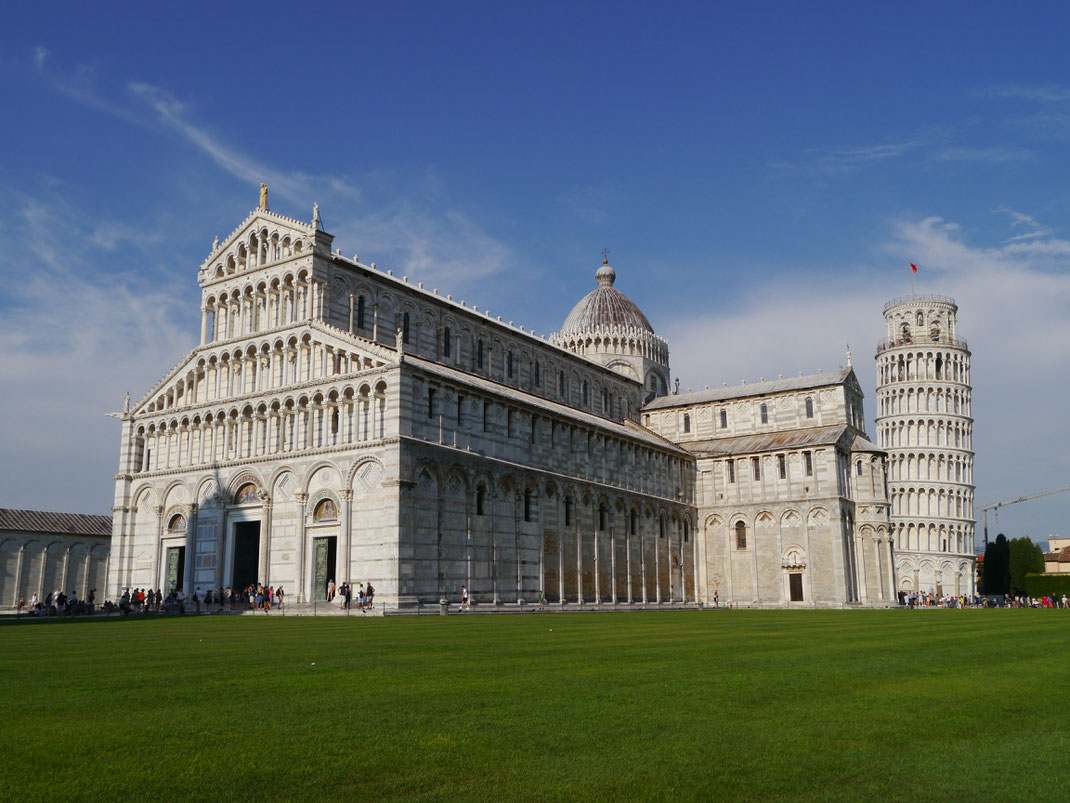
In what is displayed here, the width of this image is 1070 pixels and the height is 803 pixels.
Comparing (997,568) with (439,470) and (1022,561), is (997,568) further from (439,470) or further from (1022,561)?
(439,470)

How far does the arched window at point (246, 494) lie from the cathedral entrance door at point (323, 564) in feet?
17.0

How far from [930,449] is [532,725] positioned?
9980 centimetres

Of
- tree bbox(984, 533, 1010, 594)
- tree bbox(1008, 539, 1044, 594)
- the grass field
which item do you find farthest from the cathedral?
tree bbox(1008, 539, 1044, 594)

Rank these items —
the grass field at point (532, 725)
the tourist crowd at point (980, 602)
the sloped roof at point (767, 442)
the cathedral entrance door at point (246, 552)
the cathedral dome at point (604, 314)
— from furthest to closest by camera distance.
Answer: the cathedral dome at point (604, 314)
the tourist crowd at point (980, 602)
the sloped roof at point (767, 442)
the cathedral entrance door at point (246, 552)
the grass field at point (532, 725)

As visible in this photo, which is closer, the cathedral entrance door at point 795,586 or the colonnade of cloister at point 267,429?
the colonnade of cloister at point 267,429

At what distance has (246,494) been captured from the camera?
158 ft

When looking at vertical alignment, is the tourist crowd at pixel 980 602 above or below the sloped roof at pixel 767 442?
below

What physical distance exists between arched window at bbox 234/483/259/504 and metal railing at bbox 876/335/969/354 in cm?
7875

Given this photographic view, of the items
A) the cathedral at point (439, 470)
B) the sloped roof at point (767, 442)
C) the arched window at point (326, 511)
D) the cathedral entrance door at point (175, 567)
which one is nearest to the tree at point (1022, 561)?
the cathedral at point (439, 470)

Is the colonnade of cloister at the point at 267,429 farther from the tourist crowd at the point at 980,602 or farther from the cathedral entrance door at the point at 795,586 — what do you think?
the tourist crowd at the point at 980,602

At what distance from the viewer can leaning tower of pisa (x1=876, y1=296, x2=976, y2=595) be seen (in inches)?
3836

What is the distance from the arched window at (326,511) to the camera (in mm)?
44656

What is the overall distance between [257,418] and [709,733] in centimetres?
4360

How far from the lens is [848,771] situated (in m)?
7.07
